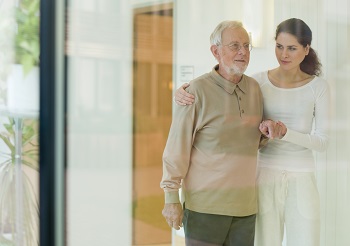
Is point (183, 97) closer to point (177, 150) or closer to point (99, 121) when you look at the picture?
point (177, 150)

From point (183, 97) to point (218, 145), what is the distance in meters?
→ 0.24

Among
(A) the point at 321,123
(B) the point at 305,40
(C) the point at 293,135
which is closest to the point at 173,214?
(C) the point at 293,135

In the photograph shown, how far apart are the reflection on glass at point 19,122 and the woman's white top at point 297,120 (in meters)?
1.10

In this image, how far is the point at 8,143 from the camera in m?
2.79

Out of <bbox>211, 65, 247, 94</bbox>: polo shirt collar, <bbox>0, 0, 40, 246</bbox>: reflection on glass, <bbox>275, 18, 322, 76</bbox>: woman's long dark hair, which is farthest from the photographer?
<bbox>0, 0, 40, 246</bbox>: reflection on glass

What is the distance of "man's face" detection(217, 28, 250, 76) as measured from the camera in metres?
2.05

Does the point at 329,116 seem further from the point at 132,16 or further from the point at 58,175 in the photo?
the point at 58,175

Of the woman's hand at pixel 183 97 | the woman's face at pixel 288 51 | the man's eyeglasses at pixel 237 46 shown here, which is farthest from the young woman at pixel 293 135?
the woman's hand at pixel 183 97

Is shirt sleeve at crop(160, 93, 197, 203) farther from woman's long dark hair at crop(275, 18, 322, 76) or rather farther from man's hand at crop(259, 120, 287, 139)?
woman's long dark hair at crop(275, 18, 322, 76)

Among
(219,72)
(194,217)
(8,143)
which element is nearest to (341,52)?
(219,72)

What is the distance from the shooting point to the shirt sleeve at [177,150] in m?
2.13

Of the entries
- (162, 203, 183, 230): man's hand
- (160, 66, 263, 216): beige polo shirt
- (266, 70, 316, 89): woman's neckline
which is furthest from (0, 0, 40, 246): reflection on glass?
(266, 70, 316, 89): woman's neckline

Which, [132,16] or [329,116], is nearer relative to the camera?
[329,116]

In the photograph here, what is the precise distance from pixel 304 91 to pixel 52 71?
45.3 inches
